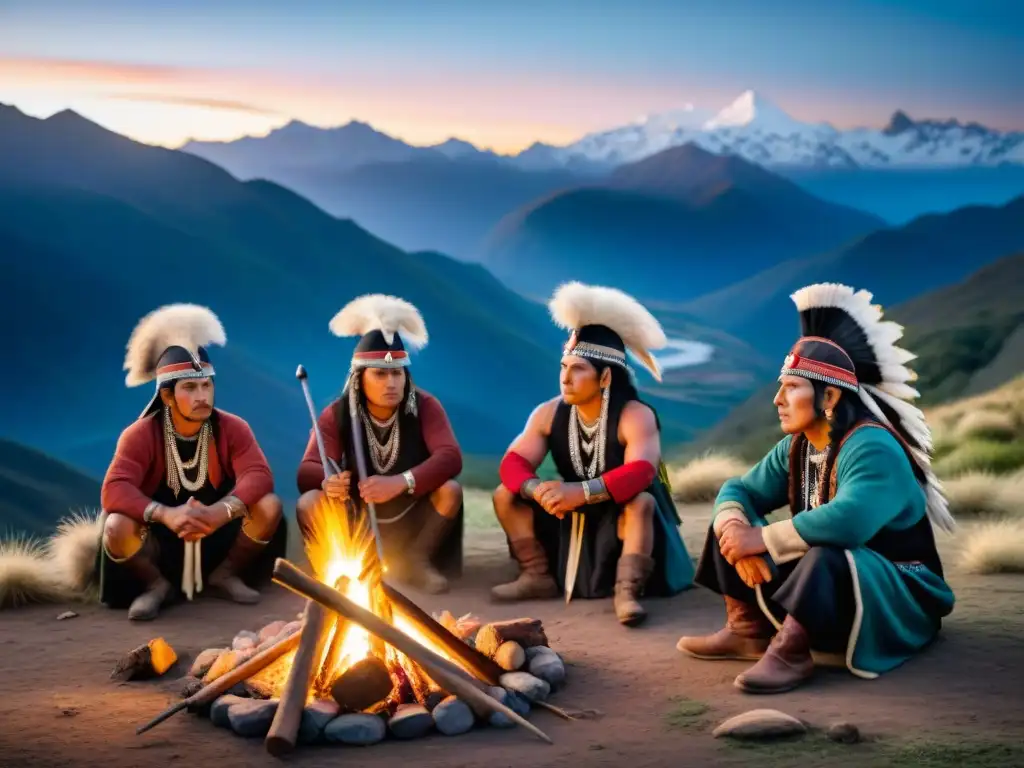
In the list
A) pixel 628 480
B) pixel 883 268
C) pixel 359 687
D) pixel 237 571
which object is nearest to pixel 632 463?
pixel 628 480

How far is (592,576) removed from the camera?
6809 mm

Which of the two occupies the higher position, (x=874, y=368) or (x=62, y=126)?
(x=62, y=126)

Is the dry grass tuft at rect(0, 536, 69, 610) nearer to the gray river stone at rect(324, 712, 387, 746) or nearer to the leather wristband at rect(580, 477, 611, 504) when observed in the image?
the leather wristband at rect(580, 477, 611, 504)

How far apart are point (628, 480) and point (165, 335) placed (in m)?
2.58

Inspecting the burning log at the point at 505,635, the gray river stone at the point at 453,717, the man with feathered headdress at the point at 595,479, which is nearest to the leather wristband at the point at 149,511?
the man with feathered headdress at the point at 595,479

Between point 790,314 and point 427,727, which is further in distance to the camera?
point 790,314

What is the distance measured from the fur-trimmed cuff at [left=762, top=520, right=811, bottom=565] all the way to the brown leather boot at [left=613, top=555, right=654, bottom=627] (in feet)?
3.90

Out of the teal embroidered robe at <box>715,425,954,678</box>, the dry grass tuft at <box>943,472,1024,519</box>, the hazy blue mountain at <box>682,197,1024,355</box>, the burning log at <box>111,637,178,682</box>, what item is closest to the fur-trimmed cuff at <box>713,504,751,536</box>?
the teal embroidered robe at <box>715,425,954,678</box>

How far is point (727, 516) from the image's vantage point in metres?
5.48

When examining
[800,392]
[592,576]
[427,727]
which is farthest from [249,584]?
[800,392]

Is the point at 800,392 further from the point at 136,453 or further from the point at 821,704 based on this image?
the point at 136,453

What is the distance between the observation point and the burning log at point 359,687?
4.75 metres

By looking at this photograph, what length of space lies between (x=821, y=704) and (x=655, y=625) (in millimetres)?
1539

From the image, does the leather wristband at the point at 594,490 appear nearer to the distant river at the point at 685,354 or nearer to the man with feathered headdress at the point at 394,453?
the man with feathered headdress at the point at 394,453
